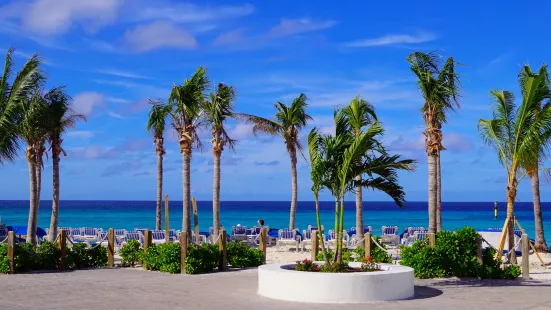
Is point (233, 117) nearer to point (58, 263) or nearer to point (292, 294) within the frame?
point (58, 263)

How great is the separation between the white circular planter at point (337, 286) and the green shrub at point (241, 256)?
18.5ft

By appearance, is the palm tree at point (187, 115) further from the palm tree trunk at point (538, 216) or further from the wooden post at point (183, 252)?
the palm tree trunk at point (538, 216)

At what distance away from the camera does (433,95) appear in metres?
18.6

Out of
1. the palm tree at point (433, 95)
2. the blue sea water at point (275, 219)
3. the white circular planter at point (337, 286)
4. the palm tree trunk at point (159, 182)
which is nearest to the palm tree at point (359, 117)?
the palm tree at point (433, 95)

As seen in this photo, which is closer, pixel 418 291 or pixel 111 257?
pixel 418 291

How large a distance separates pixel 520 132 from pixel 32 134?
14.6 metres

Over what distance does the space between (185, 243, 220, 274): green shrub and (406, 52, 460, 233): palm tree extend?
5844 mm

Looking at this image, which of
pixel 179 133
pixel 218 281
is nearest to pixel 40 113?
pixel 179 133

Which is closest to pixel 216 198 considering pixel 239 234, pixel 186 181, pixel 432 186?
pixel 186 181

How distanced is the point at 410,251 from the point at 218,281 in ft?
15.5

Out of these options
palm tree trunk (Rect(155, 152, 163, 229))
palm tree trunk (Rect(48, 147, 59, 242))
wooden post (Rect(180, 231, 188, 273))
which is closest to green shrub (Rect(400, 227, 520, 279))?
wooden post (Rect(180, 231, 188, 273))

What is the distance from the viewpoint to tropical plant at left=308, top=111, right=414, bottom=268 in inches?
559

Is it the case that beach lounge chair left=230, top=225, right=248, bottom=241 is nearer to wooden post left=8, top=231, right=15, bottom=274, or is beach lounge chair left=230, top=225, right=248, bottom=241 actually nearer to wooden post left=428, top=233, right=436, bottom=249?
wooden post left=8, top=231, right=15, bottom=274

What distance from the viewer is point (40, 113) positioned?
2222cm
